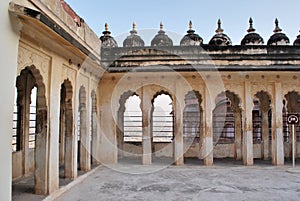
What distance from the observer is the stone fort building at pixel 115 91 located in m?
5.02

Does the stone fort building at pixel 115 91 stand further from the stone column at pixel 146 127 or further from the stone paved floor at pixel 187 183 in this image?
the stone paved floor at pixel 187 183

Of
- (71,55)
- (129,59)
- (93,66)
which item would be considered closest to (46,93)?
(71,55)

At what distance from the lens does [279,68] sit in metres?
8.70

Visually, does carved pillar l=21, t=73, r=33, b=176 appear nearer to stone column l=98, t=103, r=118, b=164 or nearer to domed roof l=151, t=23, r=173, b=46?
stone column l=98, t=103, r=118, b=164

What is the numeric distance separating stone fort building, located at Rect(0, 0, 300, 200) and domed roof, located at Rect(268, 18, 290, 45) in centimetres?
3

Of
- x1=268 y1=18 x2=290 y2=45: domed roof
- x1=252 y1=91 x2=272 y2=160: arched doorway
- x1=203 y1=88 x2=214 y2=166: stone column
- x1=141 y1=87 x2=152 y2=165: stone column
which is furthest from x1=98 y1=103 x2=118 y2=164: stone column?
x1=268 y1=18 x2=290 y2=45: domed roof

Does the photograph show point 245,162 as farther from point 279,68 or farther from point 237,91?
point 279,68

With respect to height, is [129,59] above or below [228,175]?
above

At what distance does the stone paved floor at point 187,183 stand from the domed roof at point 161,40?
13.5 feet

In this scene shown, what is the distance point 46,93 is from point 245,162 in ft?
21.0

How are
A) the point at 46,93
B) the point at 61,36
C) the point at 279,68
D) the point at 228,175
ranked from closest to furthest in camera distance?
the point at 61,36 < the point at 46,93 < the point at 228,175 < the point at 279,68

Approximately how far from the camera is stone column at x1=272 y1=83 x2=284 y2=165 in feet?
30.4

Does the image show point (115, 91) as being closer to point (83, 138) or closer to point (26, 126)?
point (83, 138)

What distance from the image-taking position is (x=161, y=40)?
10531 millimetres
